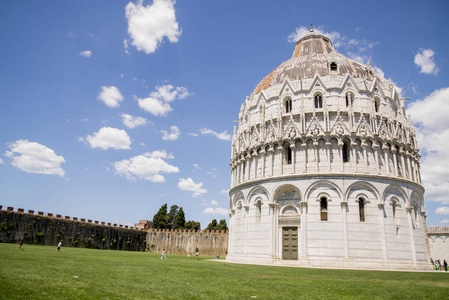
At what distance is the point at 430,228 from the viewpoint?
59.4 meters

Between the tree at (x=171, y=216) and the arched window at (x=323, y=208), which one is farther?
the tree at (x=171, y=216)

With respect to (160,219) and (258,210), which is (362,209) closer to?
(258,210)

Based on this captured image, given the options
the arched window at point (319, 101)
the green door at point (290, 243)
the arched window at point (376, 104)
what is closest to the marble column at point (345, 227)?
the green door at point (290, 243)

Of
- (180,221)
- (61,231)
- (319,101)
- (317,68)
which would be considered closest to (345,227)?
(319,101)

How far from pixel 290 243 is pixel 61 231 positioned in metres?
39.4

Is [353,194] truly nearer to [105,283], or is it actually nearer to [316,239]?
[316,239]

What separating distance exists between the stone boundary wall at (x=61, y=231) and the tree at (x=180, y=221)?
575 inches

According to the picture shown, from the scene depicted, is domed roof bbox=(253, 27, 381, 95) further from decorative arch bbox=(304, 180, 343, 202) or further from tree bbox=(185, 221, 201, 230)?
tree bbox=(185, 221, 201, 230)

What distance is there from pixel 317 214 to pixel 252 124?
14.1 m

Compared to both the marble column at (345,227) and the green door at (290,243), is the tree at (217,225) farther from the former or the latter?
the marble column at (345,227)

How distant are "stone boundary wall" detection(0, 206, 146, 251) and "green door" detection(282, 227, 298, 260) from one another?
38354mm

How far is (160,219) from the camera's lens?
8550 cm

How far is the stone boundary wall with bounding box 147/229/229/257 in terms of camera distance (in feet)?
204

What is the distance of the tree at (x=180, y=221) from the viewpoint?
79.9 meters
